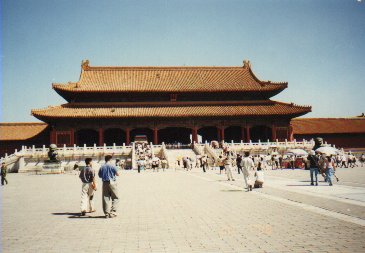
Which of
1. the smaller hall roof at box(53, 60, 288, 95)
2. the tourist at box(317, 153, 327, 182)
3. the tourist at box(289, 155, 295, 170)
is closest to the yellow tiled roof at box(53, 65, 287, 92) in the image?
the smaller hall roof at box(53, 60, 288, 95)

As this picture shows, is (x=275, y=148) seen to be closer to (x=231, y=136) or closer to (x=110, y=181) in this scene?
(x=231, y=136)

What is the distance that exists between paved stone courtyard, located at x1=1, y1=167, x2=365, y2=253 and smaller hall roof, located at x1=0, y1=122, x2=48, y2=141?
32413 mm

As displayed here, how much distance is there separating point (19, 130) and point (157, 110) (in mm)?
18141

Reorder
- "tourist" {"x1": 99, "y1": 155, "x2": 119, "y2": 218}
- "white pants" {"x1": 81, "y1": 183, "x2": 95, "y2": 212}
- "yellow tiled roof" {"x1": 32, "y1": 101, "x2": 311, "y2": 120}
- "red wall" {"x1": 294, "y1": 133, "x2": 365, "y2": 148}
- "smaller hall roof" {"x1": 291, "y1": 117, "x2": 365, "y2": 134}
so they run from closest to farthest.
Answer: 1. "tourist" {"x1": 99, "y1": 155, "x2": 119, "y2": 218}
2. "white pants" {"x1": 81, "y1": 183, "x2": 95, "y2": 212}
3. "yellow tiled roof" {"x1": 32, "y1": 101, "x2": 311, "y2": 120}
4. "red wall" {"x1": 294, "y1": 133, "x2": 365, "y2": 148}
5. "smaller hall roof" {"x1": 291, "y1": 117, "x2": 365, "y2": 134}

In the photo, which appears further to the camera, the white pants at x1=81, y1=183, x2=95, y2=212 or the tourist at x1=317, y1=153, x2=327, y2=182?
the tourist at x1=317, y1=153, x2=327, y2=182

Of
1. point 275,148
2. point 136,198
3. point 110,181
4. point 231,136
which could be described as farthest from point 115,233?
point 231,136

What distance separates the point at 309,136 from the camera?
144 ft

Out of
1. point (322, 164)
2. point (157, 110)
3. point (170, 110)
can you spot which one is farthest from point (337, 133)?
point (322, 164)

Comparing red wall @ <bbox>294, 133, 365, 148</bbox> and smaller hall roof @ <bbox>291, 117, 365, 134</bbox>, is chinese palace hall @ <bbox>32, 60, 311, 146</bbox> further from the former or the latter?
red wall @ <bbox>294, 133, 365, 148</bbox>

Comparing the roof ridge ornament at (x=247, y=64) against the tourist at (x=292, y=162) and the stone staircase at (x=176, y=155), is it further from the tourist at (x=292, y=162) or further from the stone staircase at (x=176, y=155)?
the tourist at (x=292, y=162)

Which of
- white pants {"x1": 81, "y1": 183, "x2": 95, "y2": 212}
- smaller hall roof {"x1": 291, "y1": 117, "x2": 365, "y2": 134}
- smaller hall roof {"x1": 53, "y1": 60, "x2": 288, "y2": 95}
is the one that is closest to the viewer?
white pants {"x1": 81, "y1": 183, "x2": 95, "y2": 212}

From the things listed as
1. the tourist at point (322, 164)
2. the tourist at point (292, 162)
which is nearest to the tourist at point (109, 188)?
the tourist at point (322, 164)

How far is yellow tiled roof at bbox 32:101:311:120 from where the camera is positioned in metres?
38.7

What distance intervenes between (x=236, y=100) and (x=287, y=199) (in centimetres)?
3411
